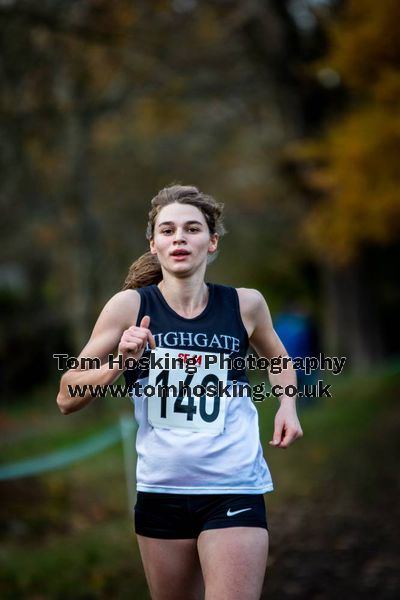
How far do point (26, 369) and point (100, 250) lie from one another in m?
8.13

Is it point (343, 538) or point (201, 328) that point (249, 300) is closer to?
point (201, 328)

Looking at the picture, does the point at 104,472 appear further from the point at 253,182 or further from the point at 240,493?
the point at 253,182

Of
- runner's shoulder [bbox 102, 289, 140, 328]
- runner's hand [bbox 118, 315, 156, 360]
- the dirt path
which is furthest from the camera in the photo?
the dirt path

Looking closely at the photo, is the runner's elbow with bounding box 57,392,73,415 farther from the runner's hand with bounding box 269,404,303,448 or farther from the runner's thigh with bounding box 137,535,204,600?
the runner's hand with bounding box 269,404,303,448

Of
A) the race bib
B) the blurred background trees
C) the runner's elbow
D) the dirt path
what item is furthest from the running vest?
the blurred background trees

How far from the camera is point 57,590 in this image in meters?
6.27

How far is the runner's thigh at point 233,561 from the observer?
3.25 metres

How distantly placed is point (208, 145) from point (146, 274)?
1841 cm

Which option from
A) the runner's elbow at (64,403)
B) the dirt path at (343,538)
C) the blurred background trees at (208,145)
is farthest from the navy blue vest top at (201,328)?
the blurred background trees at (208,145)

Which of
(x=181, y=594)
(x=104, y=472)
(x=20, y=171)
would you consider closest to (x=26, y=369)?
(x=20, y=171)

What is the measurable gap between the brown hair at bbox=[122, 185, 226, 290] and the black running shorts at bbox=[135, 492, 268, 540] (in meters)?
0.87

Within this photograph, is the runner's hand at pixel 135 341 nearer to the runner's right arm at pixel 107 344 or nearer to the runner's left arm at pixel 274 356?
the runner's right arm at pixel 107 344

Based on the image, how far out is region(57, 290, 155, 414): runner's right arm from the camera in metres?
3.23

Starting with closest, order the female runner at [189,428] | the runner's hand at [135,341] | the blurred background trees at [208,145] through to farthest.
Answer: the runner's hand at [135,341]
the female runner at [189,428]
the blurred background trees at [208,145]
